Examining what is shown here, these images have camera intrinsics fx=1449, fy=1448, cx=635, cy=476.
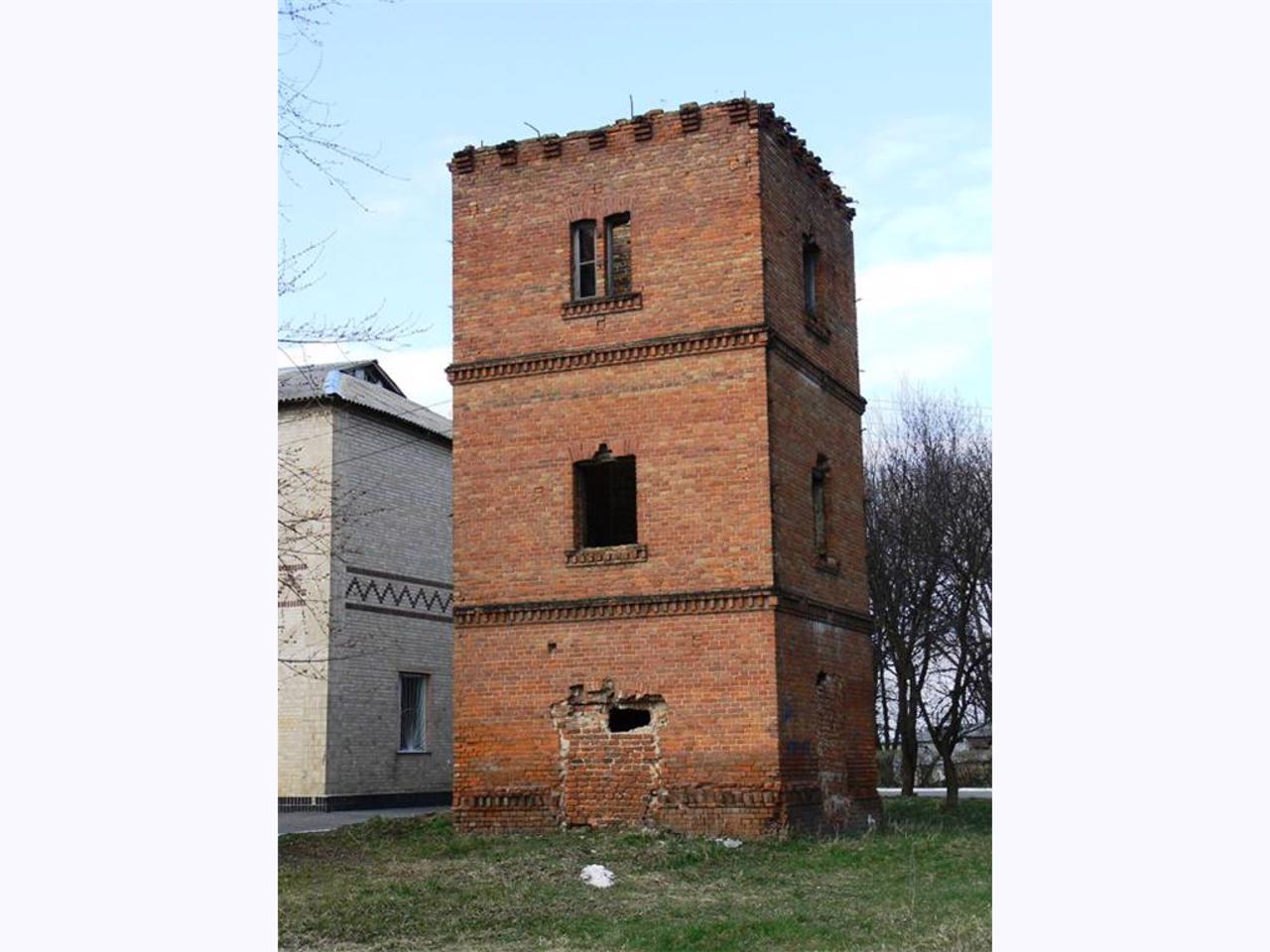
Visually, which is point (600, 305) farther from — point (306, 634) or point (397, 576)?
point (397, 576)

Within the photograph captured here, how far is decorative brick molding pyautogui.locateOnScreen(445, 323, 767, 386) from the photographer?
17.0 metres

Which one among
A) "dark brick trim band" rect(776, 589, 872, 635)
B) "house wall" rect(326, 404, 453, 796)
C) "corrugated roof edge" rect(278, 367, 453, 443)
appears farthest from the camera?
"corrugated roof edge" rect(278, 367, 453, 443)

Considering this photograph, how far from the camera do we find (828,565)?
728 inches

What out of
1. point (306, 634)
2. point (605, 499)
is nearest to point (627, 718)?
point (605, 499)

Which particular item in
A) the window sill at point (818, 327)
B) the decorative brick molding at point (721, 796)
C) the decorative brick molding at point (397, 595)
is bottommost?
the decorative brick molding at point (721, 796)

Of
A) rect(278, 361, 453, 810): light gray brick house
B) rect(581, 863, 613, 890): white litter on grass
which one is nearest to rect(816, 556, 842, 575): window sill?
rect(581, 863, 613, 890): white litter on grass

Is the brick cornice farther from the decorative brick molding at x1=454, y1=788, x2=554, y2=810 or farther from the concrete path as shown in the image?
the concrete path

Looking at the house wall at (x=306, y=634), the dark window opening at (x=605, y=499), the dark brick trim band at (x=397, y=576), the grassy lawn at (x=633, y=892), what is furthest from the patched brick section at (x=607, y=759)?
the dark brick trim band at (x=397, y=576)

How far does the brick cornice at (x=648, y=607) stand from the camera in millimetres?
16469

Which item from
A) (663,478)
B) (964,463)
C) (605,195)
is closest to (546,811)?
(663,478)

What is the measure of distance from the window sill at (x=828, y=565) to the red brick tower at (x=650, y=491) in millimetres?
38

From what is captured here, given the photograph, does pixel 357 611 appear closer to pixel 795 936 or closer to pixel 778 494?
pixel 778 494

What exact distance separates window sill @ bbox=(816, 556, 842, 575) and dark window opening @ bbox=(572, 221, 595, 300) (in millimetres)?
4392

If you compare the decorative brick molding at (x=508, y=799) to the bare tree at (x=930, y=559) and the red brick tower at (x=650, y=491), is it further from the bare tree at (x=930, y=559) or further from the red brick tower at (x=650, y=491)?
the bare tree at (x=930, y=559)
